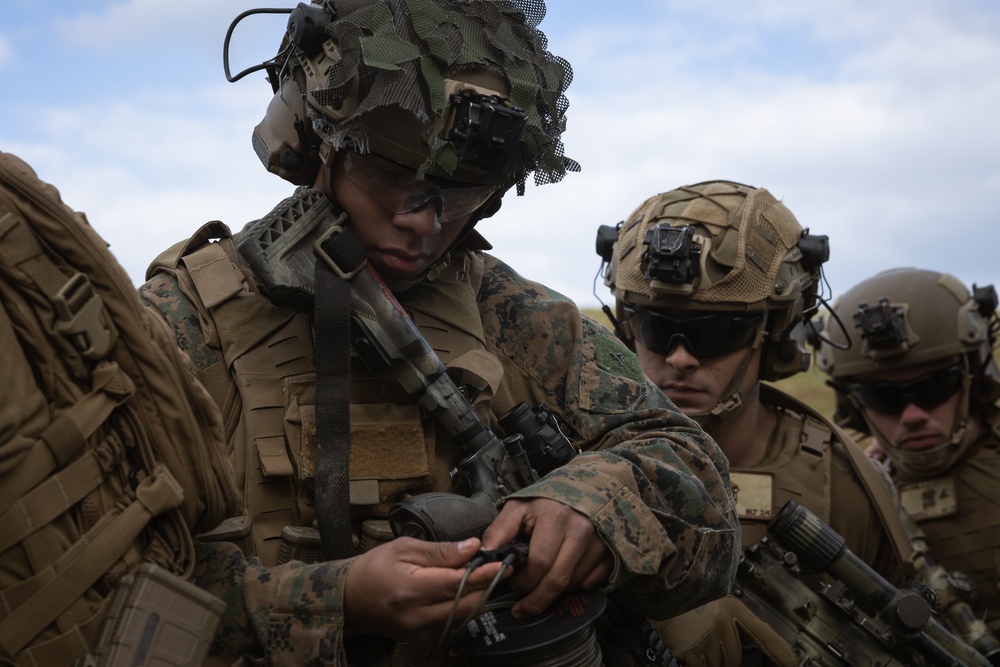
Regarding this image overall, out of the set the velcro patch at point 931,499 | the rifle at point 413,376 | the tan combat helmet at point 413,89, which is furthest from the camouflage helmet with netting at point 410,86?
the velcro patch at point 931,499

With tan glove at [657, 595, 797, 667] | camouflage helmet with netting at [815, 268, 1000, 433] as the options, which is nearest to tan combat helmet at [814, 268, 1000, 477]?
camouflage helmet with netting at [815, 268, 1000, 433]

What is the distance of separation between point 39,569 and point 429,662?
4.29 ft

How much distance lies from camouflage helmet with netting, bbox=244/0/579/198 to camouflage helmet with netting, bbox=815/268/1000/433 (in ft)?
13.7

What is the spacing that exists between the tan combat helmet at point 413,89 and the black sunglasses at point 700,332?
2.62m

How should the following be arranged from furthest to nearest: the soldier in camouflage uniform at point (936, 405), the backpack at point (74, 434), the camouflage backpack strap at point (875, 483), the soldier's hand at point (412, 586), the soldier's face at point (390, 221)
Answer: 1. the soldier in camouflage uniform at point (936, 405)
2. the camouflage backpack strap at point (875, 483)
3. the soldier's face at point (390, 221)
4. the soldier's hand at point (412, 586)
5. the backpack at point (74, 434)

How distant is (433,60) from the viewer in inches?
138

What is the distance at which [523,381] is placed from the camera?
3930 mm

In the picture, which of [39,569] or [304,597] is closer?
[39,569]

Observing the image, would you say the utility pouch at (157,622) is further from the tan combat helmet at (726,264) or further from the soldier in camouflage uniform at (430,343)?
the tan combat helmet at (726,264)

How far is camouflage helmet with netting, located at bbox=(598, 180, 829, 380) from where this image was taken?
6.20m

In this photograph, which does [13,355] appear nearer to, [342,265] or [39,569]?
[39,569]

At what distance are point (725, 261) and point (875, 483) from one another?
54.4 inches

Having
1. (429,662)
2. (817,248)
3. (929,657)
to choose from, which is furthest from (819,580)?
(429,662)

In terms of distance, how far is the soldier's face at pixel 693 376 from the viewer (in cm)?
621
